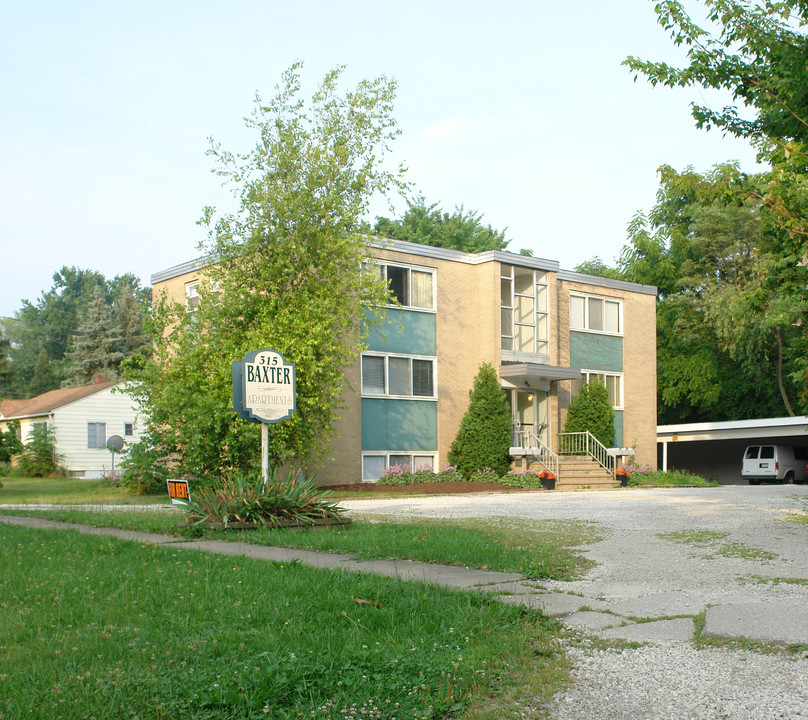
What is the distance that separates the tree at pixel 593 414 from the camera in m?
29.6

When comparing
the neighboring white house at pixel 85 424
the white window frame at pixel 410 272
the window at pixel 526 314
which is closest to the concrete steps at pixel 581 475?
the window at pixel 526 314

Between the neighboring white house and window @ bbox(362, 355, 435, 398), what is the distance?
16.1 meters

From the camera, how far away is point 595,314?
3197cm

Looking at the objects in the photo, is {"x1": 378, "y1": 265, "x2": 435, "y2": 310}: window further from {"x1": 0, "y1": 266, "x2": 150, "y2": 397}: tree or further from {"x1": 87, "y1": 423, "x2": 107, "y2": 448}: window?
{"x1": 0, "y1": 266, "x2": 150, "y2": 397}: tree

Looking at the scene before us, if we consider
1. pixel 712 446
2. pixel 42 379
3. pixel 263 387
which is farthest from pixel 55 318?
pixel 263 387

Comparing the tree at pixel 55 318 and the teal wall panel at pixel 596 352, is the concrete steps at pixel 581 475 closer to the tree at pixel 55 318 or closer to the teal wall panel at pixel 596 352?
the teal wall panel at pixel 596 352

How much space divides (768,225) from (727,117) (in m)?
1.97

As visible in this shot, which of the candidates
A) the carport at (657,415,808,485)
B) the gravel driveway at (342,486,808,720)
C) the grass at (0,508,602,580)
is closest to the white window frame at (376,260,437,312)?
the grass at (0,508,602,580)

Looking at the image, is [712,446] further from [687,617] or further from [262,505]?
[687,617]

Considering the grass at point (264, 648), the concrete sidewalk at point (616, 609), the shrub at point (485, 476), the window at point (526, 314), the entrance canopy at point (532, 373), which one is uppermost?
the window at point (526, 314)

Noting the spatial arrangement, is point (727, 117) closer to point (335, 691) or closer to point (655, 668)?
point (655, 668)

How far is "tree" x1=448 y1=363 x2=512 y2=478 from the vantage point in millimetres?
26328

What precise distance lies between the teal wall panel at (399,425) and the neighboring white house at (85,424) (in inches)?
633

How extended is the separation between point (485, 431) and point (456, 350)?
296 centimetres
